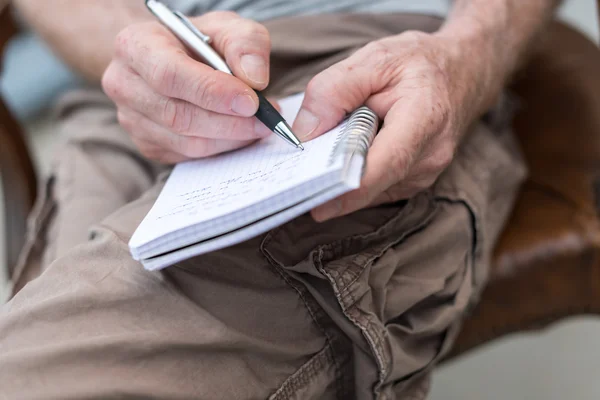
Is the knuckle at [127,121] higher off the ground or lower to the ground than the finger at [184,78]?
lower

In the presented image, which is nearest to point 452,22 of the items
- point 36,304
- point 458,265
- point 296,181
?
point 458,265

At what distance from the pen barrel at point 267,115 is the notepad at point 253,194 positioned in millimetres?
22

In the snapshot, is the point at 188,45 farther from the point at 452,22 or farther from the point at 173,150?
the point at 452,22

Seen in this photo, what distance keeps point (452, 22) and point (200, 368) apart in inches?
18.3

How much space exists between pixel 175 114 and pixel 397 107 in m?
0.20

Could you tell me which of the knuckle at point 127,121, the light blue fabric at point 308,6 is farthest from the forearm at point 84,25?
the knuckle at point 127,121

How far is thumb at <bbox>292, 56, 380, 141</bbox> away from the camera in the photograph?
0.47m

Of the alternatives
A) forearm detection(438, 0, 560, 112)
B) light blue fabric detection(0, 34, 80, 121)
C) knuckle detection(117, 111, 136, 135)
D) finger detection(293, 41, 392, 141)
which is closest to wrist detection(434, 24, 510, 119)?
forearm detection(438, 0, 560, 112)

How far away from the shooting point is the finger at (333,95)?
47 centimetres

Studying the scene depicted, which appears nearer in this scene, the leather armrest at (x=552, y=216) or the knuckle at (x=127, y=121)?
the knuckle at (x=127, y=121)

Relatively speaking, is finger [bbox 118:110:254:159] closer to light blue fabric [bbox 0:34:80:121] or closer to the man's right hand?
the man's right hand

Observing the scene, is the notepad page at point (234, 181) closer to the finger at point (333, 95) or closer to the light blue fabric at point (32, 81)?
the finger at point (333, 95)

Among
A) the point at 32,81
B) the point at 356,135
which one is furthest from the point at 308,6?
the point at 32,81

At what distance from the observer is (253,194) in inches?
14.4
